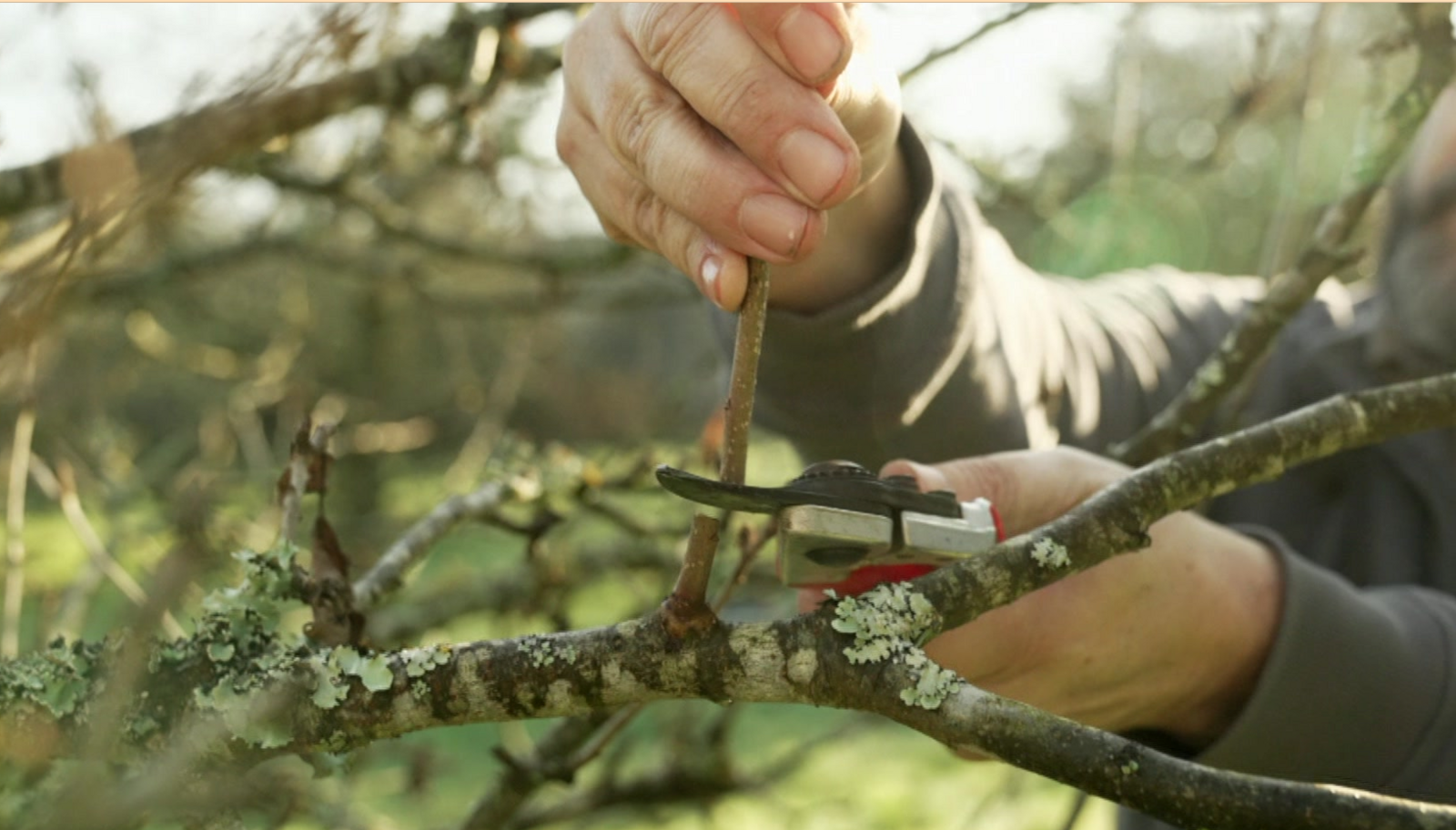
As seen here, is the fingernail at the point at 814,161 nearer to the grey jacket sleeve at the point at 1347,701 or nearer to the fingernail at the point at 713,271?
the fingernail at the point at 713,271

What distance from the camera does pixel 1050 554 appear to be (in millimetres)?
957

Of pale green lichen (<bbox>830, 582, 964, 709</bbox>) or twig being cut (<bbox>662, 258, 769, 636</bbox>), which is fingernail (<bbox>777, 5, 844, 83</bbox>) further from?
pale green lichen (<bbox>830, 582, 964, 709</bbox>)

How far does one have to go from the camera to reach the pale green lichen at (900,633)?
78 cm

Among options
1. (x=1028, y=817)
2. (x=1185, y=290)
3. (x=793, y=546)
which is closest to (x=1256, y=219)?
(x=1028, y=817)

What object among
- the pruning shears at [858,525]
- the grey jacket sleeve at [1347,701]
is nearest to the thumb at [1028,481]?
the pruning shears at [858,525]

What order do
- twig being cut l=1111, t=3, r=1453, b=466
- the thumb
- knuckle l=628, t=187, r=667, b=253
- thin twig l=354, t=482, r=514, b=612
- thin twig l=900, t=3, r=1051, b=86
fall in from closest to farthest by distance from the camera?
knuckle l=628, t=187, r=667, b=253 → thin twig l=354, t=482, r=514, b=612 → the thumb → twig being cut l=1111, t=3, r=1453, b=466 → thin twig l=900, t=3, r=1051, b=86

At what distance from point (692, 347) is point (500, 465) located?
8.12 meters

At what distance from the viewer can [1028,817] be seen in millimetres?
4664

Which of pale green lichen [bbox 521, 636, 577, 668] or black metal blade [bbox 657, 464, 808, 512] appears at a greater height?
black metal blade [bbox 657, 464, 808, 512]

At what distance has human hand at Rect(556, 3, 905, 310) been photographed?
3.13 ft

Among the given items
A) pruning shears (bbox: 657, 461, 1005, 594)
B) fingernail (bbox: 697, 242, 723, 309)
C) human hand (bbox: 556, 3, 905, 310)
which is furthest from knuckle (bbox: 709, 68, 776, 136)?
pruning shears (bbox: 657, 461, 1005, 594)

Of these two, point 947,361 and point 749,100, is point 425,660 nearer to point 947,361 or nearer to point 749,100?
point 749,100

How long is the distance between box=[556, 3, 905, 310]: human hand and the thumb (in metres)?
0.43

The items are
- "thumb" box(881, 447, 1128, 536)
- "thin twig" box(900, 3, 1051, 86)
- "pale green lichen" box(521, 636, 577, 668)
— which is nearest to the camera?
"pale green lichen" box(521, 636, 577, 668)
